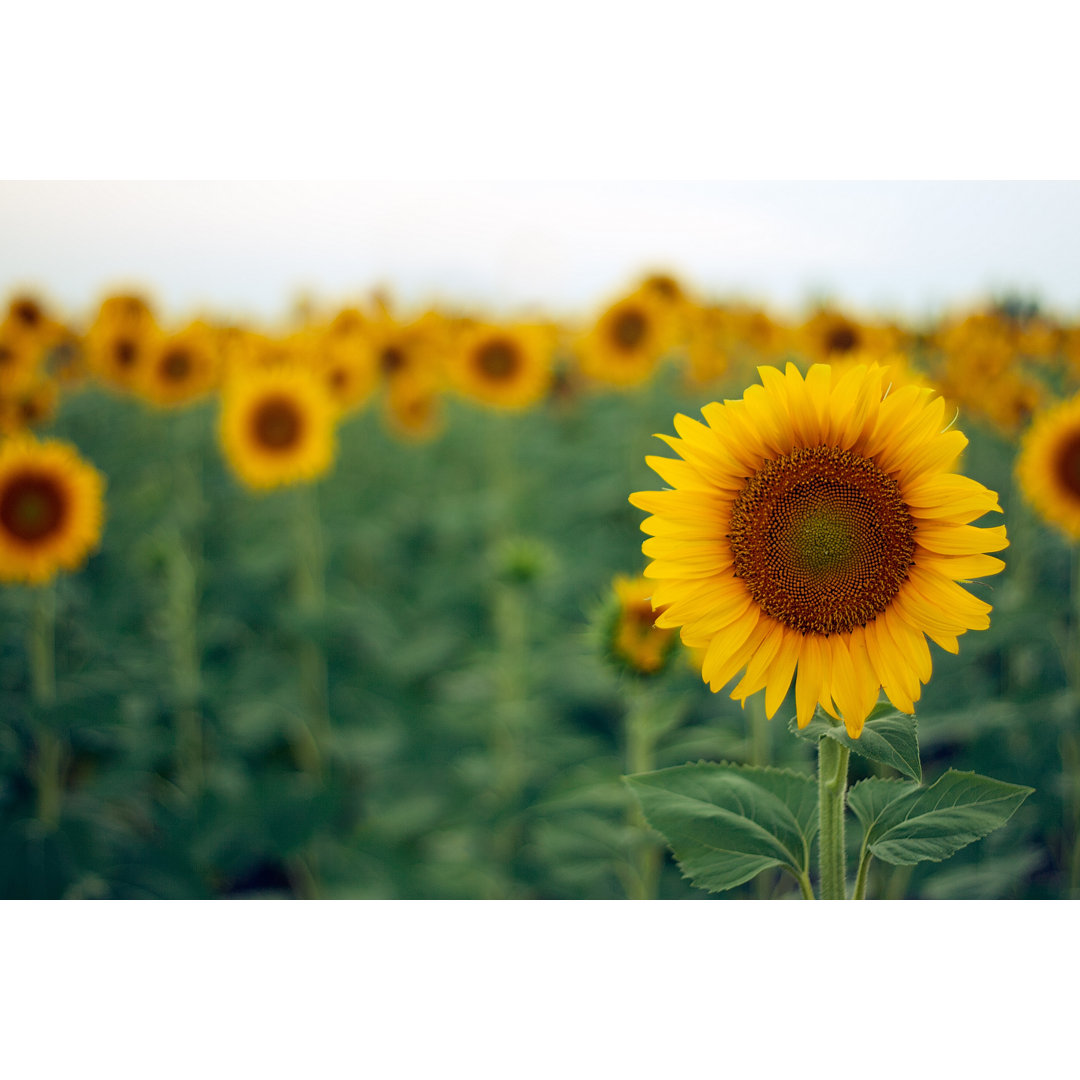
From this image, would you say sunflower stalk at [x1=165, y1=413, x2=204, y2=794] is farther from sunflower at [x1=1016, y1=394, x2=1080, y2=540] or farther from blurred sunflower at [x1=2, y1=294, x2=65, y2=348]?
sunflower at [x1=1016, y1=394, x2=1080, y2=540]

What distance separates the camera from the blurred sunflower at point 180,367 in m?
2.43

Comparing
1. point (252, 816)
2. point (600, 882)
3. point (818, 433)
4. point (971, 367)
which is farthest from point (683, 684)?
point (818, 433)

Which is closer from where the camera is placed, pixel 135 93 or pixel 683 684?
pixel 135 93

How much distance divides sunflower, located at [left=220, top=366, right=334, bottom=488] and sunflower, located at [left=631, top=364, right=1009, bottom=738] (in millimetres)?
1745

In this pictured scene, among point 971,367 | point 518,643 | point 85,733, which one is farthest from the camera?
point 518,643

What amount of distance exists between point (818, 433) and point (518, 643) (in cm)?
138

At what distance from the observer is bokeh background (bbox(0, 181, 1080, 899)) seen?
134 centimetres

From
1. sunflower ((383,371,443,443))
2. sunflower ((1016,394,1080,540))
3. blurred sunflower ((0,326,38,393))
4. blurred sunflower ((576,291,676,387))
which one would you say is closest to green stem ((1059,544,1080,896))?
sunflower ((1016,394,1080,540))

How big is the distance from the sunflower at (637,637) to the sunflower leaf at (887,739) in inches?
19.6

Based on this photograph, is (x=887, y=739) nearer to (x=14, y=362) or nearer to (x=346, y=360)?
(x=14, y=362)

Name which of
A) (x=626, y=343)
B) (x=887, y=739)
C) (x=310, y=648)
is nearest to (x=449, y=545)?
(x=310, y=648)

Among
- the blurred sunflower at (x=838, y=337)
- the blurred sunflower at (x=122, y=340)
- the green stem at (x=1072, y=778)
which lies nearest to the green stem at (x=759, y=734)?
the green stem at (x=1072, y=778)
